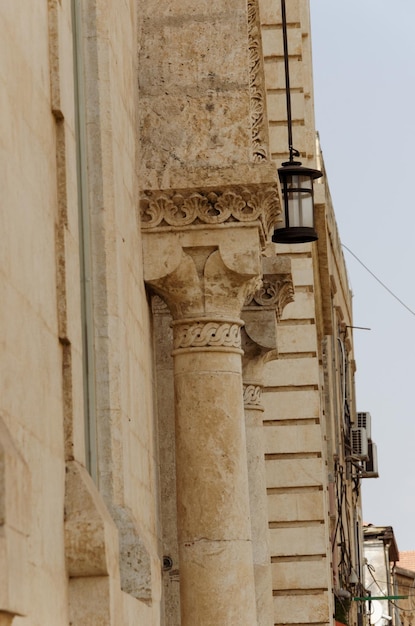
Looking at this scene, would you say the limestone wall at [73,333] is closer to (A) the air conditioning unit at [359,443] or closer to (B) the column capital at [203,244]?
(B) the column capital at [203,244]

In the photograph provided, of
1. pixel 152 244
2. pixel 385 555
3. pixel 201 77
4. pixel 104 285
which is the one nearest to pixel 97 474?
pixel 104 285

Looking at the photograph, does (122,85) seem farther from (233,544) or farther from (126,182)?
(233,544)

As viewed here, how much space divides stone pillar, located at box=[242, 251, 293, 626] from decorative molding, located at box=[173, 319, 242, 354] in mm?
3165

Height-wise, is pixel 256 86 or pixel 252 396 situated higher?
pixel 256 86

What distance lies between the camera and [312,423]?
2305cm

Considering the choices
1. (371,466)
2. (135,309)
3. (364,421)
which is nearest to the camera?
(135,309)

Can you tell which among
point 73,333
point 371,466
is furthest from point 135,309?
point 371,466

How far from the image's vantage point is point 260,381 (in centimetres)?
1758

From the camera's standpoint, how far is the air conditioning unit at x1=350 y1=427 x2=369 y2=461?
37562 millimetres

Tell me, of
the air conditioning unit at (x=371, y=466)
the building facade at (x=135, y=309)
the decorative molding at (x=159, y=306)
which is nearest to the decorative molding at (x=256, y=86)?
the building facade at (x=135, y=309)

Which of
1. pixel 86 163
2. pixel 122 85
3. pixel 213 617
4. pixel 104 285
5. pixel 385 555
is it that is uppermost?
pixel 385 555

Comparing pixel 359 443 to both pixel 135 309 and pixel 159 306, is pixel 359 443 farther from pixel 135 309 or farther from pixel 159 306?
pixel 135 309

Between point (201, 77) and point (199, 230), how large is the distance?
1241 mm

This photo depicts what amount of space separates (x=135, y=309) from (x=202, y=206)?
4.00 ft
